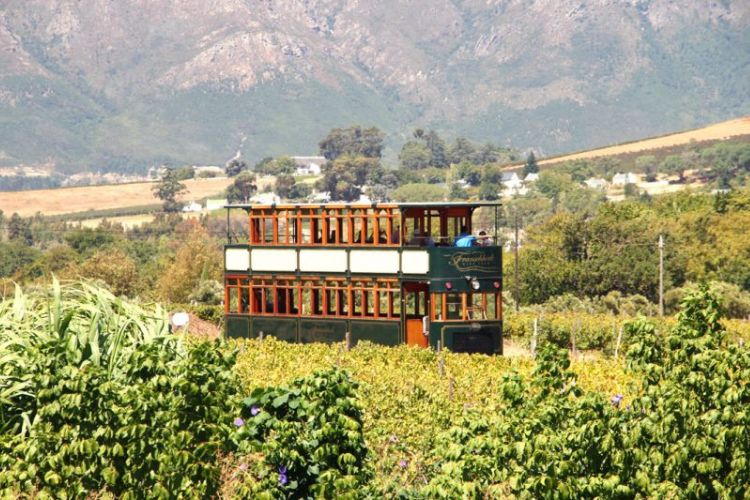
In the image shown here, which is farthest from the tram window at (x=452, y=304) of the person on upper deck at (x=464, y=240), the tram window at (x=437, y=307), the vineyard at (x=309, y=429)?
the vineyard at (x=309, y=429)

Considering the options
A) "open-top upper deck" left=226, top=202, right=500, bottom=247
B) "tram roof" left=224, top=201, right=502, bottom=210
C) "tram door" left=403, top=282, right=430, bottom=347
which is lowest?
"tram door" left=403, top=282, right=430, bottom=347

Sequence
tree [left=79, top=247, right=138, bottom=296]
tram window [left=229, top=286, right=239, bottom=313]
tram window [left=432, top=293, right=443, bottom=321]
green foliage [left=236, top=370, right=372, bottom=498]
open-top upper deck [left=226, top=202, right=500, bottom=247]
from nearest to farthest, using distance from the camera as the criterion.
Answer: green foliage [left=236, top=370, right=372, bottom=498]
tram window [left=432, top=293, right=443, bottom=321]
open-top upper deck [left=226, top=202, right=500, bottom=247]
tram window [left=229, top=286, right=239, bottom=313]
tree [left=79, top=247, right=138, bottom=296]

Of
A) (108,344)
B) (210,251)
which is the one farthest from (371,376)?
(210,251)

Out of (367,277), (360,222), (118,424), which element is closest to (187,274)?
(360,222)

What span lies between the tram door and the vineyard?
1970 centimetres

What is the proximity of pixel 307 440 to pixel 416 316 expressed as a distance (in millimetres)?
22568

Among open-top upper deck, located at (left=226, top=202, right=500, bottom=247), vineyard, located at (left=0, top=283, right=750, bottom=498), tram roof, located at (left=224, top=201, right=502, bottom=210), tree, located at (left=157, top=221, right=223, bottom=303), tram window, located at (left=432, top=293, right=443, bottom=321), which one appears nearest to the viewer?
vineyard, located at (left=0, top=283, right=750, bottom=498)

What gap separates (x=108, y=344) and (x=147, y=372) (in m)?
1.41

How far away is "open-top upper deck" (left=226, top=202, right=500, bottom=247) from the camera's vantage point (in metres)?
39.3

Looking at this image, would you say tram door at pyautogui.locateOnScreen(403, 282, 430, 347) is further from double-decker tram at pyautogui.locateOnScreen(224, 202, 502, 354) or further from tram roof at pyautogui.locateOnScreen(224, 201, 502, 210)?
tram roof at pyautogui.locateOnScreen(224, 201, 502, 210)

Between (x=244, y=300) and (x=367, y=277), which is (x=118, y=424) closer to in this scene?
(x=367, y=277)

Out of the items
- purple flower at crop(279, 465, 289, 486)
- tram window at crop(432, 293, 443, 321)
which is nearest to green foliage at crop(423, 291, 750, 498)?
purple flower at crop(279, 465, 289, 486)

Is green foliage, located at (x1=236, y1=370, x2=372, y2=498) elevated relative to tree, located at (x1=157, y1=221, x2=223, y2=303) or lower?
elevated

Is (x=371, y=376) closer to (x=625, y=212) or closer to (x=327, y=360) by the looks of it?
(x=327, y=360)
